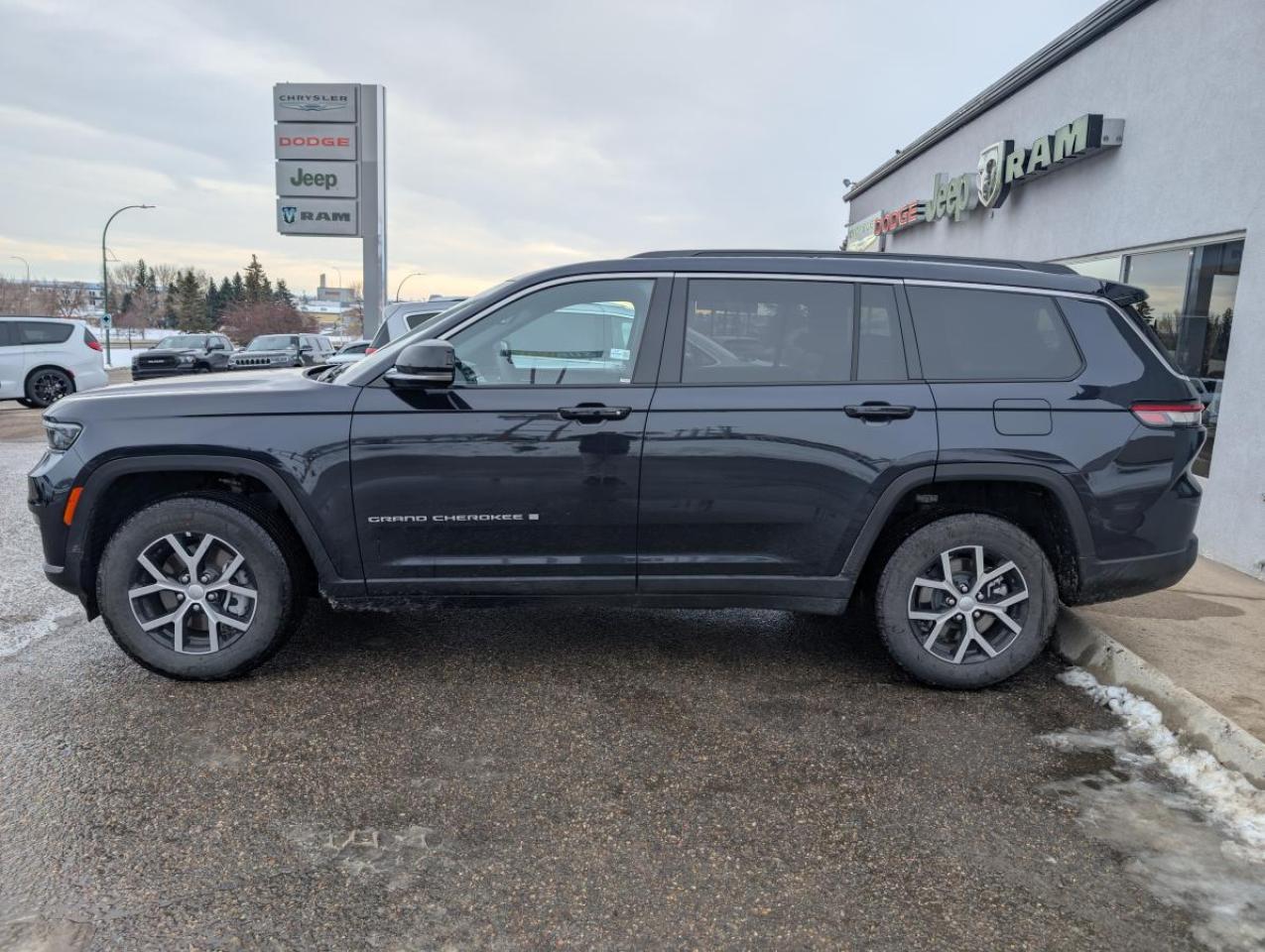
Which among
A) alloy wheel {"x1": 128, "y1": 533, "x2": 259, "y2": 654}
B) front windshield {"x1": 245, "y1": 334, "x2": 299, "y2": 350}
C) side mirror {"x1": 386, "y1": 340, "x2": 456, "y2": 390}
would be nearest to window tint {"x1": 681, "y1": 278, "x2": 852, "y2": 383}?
side mirror {"x1": 386, "y1": 340, "x2": 456, "y2": 390}

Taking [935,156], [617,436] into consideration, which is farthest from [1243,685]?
[935,156]

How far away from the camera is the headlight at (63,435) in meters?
3.86

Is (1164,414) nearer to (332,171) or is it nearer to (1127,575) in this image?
(1127,575)

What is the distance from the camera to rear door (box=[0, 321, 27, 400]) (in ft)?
52.9

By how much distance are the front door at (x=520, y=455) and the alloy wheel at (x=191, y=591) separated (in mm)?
584

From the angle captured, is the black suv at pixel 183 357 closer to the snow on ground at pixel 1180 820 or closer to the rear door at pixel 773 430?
the rear door at pixel 773 430

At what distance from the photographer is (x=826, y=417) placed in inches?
150

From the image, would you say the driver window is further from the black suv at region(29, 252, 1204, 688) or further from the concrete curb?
the concrete curb

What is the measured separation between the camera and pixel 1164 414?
3.89 m

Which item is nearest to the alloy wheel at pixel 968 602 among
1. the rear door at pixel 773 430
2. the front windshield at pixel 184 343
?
the rear door at pixel 773 430

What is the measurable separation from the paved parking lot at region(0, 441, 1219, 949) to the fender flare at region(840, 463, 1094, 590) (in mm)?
770

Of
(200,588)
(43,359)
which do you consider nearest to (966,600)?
(200,588)

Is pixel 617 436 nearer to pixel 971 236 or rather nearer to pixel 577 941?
pixel 577 941

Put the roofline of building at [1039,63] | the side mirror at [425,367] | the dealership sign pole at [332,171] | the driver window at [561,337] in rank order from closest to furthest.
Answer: the side mirror at [425,367] < the driver window at [561,337] < the roofline of building at [1039,63] < the dealership sign pole at [332,171]
